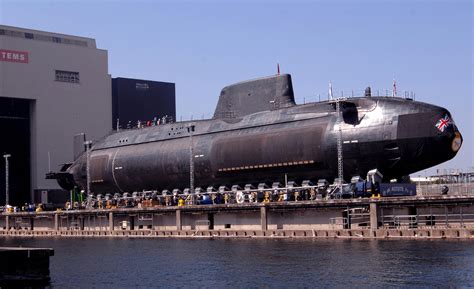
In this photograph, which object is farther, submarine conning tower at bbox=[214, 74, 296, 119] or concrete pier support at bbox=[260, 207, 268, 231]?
submarine conning tower at bbox=[214, 74, 296, 119]

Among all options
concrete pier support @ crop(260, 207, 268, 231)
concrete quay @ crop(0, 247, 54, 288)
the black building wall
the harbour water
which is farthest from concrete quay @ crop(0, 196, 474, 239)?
the black building wall

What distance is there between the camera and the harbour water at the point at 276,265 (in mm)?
41469

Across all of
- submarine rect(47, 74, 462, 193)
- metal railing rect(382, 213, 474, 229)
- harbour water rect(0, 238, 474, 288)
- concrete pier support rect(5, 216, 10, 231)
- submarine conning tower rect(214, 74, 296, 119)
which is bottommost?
harbour water rect(0, 238, 474, 288)

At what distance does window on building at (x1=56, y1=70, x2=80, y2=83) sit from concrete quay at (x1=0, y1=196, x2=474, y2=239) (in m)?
37.6

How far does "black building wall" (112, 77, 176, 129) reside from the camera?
146 meters

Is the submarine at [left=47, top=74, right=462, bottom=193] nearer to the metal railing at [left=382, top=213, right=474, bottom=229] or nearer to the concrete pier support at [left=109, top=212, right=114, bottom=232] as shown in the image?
the concrete pier support at [left=109, top=212, right=114, bottom=232]

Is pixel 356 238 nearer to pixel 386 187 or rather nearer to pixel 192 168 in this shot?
pixel 386 187

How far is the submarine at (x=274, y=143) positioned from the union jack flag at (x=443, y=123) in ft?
0.30

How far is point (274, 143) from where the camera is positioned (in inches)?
3061

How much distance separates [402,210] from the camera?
63.3 m

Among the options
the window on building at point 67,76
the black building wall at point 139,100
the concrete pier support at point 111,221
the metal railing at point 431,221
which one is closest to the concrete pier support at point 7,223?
the concrete pier support at point 111,221

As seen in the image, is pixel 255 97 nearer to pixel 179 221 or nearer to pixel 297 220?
pixel 179 221

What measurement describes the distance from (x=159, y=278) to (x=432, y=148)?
32.1m

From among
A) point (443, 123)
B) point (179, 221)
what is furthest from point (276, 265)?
point (179, 221)
